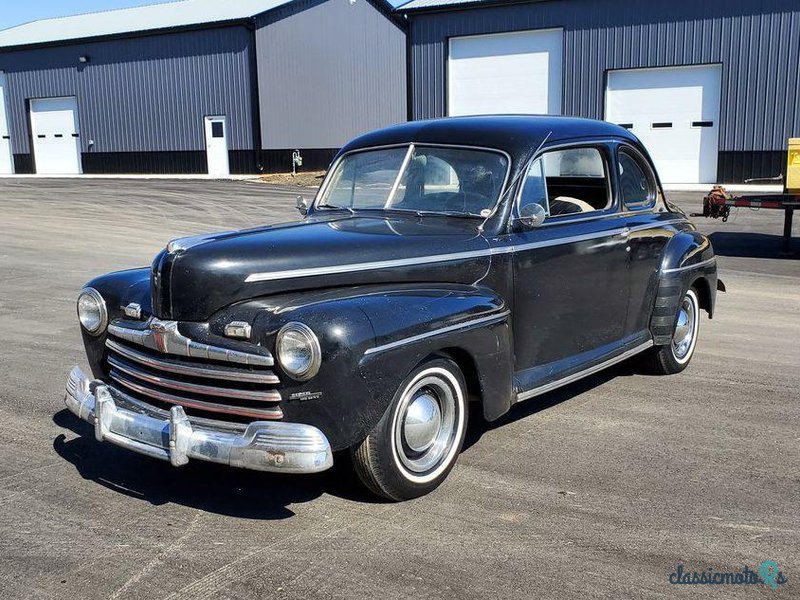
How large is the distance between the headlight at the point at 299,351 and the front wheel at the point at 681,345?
3.53m

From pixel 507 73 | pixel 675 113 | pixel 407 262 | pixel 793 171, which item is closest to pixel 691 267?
pixel 407 262

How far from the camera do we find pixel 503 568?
3436 millimetres

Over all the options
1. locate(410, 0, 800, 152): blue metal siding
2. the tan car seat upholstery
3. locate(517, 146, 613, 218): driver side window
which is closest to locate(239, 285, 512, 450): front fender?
locate(517, 146, 613, 218): driver side window

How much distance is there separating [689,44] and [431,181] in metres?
22.2

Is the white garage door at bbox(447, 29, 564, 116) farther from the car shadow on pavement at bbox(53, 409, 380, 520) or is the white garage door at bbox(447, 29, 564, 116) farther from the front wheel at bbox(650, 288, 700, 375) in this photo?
the car shadow on pavement at bbox(53, 409, 380, 520)

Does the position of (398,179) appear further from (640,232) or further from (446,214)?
(640,232)

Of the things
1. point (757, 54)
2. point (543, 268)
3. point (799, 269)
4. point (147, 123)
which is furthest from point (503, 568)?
point (147, 123)

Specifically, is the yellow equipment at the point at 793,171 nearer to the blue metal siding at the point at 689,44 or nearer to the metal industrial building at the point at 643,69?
the metal industrial building at the point at 643,69

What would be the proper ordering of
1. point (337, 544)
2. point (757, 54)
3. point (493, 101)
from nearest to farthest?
point (337, 544), point (757, 54), point (493, 101)

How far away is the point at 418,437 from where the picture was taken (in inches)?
163

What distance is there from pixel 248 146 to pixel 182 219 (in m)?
14.9

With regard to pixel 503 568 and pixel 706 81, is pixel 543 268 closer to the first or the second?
pixel 503 568

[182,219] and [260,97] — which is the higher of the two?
[260,97]

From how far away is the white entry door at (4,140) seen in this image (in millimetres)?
37219
